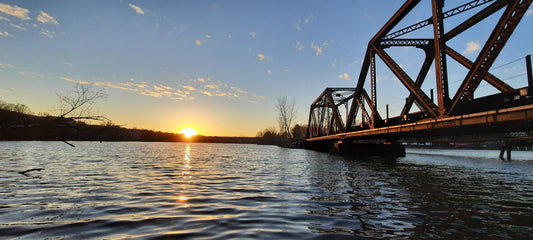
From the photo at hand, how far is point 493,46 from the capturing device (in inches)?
549

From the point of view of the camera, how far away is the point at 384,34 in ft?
90.9

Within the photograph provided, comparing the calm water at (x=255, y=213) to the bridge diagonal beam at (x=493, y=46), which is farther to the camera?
the bridge diagonal beam at (x=493, y=46)

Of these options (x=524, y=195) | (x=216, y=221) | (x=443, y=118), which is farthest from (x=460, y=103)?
(x=216, y=221)

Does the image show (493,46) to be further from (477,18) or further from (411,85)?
(477,18)

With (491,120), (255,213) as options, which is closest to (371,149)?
(491,120)

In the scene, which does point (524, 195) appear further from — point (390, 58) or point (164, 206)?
point (390, 58)

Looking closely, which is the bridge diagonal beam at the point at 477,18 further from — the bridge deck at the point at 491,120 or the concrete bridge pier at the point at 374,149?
the concrete bridge pier at the point at 374,149

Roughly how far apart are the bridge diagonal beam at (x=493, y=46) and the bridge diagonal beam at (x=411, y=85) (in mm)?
2604

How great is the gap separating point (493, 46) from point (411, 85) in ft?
20.9

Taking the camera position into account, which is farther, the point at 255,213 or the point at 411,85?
the point at 411,85

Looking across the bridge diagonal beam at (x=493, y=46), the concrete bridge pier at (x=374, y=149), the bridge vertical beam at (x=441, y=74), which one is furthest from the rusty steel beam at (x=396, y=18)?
the concrete bridge pier at (x=374, y=149)

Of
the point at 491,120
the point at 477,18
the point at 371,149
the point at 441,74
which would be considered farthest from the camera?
the point at 371,149

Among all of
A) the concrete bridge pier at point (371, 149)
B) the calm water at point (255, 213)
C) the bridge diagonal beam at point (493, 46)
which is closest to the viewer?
the calm water at point (255, 213)

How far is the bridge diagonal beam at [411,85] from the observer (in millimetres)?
18531
